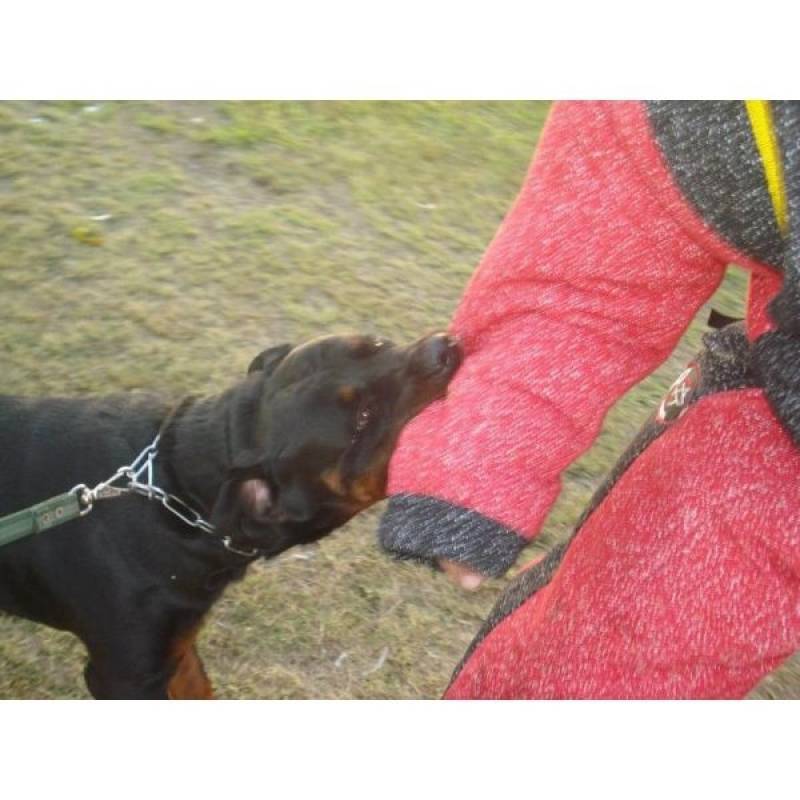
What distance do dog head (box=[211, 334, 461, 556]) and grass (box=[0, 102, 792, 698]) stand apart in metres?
0.62

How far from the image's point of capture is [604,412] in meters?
1.62

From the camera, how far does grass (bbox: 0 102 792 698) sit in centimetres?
321

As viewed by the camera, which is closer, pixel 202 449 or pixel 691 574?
pixel 691 574

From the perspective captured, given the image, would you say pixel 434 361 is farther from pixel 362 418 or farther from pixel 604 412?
A: pixel 604 412

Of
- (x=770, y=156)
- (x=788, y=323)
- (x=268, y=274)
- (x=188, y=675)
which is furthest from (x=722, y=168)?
(x=268, y=274)

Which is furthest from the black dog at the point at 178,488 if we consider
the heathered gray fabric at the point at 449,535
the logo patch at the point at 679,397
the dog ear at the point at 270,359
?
the heathered gray fabric at the point at 449,535

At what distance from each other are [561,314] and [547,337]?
0.05 metres

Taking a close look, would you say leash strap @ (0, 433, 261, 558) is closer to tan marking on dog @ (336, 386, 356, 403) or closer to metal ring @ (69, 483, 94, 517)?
metal ring @ (69, 483, 94, 517)

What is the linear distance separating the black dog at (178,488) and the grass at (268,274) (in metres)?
0.53

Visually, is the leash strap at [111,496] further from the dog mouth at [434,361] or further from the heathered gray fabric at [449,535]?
the heathered gray fabric at [449,535]

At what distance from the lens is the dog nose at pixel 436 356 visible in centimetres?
238
